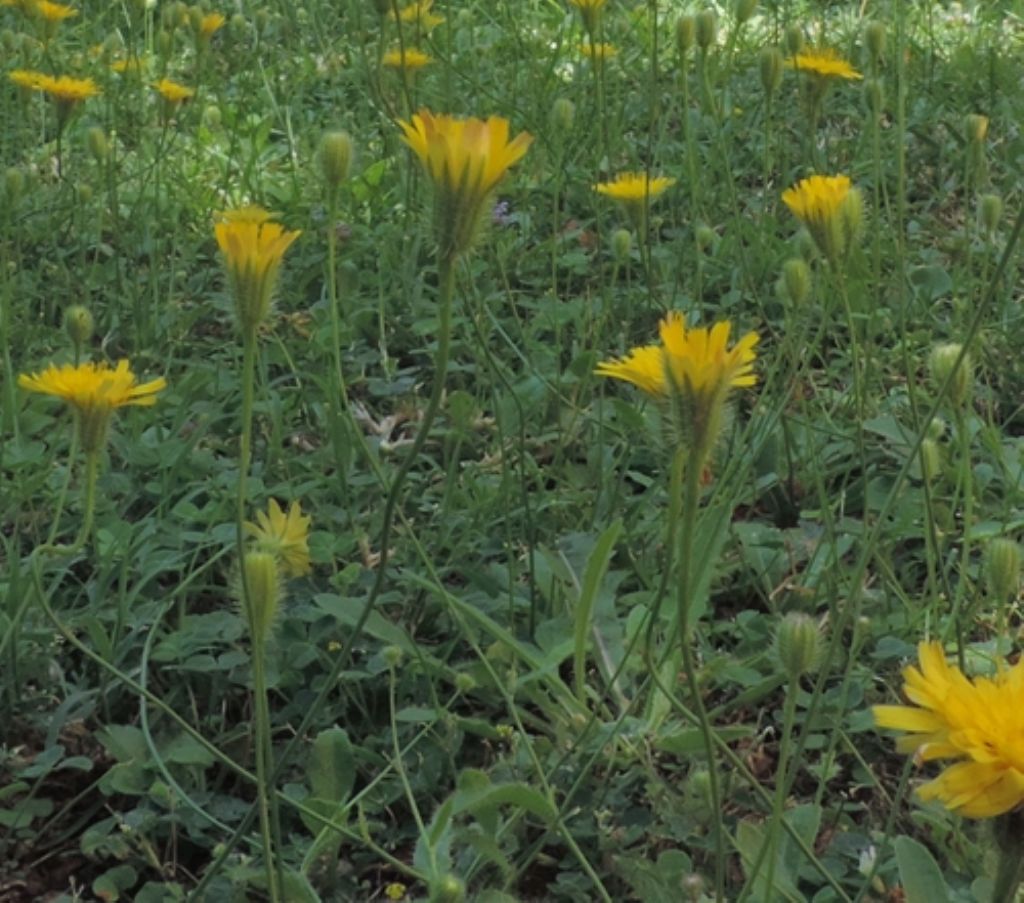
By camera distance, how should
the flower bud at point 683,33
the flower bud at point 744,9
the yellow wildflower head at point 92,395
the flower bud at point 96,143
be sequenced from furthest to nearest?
the flower bud at point 744,9 < the flower bud at point 96,143 < the flower bud at point 683,33 < the yellow wildflower head at point 92,395

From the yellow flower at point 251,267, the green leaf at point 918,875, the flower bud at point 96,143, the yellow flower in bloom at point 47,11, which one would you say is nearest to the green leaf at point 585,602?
the green leaf at point 918,875

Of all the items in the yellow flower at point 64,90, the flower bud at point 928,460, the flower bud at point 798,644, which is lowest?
the flower bud at point 928,460

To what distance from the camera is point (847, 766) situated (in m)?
1.66

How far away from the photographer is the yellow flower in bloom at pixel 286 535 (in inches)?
59.5

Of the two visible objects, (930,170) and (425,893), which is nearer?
(425,893)

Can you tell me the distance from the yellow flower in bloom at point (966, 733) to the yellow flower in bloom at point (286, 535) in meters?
0.68

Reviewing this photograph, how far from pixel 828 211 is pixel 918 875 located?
61 cm

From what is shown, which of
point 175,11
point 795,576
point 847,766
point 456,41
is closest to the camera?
point 847,766

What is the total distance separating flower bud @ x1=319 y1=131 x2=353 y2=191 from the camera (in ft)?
4.98

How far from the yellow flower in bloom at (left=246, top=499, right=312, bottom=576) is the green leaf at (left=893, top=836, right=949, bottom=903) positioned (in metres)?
0.60

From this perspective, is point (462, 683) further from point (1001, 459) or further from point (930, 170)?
point (930, 170)

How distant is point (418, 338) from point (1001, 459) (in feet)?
3.12

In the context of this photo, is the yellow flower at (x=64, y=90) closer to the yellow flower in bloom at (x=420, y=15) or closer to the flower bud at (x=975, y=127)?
the yellow flower in bloom at (x=420, y=15)

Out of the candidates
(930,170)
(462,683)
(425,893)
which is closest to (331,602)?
(462,683)
